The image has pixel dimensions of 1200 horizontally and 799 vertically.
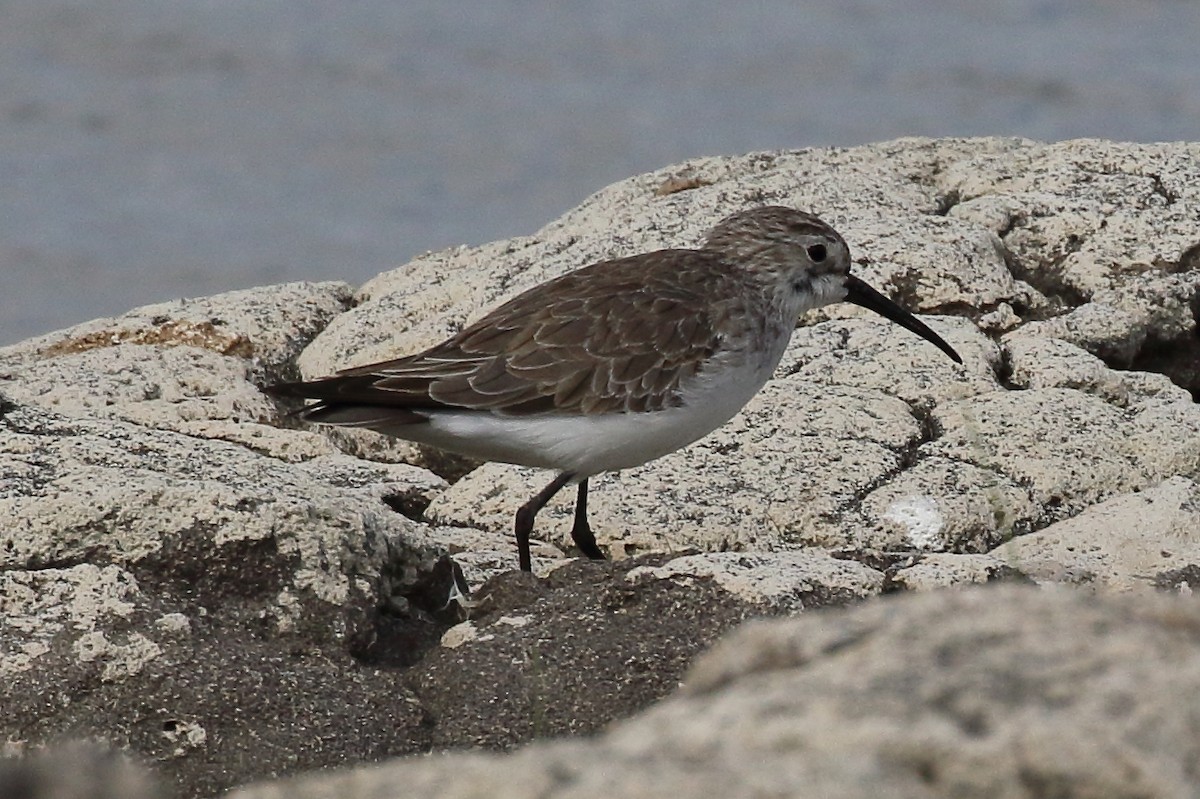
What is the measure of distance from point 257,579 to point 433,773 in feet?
8.72

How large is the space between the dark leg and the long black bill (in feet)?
4.70

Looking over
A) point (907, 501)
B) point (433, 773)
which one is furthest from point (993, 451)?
point (433, 773)

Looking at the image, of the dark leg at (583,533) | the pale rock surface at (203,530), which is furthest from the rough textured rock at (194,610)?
the dark leg at (583,533)

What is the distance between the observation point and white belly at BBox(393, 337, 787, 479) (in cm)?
566

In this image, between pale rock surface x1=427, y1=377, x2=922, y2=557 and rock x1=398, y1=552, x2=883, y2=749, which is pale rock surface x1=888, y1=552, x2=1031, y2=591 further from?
pale rock surface x1=427, y1=377, x2=922, y2=557

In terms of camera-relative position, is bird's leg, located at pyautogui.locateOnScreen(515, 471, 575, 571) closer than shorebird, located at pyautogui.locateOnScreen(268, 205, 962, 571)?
Yes

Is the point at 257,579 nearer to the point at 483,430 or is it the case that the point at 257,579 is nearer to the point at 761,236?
the point at 483,430

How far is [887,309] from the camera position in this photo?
21.9 feet

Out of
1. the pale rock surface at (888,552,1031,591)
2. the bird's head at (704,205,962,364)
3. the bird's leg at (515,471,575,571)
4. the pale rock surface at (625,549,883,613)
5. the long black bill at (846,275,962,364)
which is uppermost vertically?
the bird's head at (704,205,962,364)

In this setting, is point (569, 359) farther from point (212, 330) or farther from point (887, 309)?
point (212, 330)

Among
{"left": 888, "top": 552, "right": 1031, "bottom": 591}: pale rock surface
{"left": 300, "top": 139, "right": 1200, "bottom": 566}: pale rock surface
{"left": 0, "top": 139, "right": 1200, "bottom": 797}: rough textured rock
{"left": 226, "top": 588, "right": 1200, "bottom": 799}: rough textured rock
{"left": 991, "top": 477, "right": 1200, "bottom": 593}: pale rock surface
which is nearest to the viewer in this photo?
{"left": 226, "top": 588, "right": 1200, "bottom": 799}: rough textured rock

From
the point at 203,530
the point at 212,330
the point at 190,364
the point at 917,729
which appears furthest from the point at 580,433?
the point at 917,729

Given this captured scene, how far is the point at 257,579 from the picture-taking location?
14.6 ft

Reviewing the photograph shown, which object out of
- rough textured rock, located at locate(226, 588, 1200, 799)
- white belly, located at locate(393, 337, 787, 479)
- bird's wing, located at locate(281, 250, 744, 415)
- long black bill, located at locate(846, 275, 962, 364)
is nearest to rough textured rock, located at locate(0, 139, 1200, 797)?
rough textured rock, located at locate(226, 588, 1200, 799)
